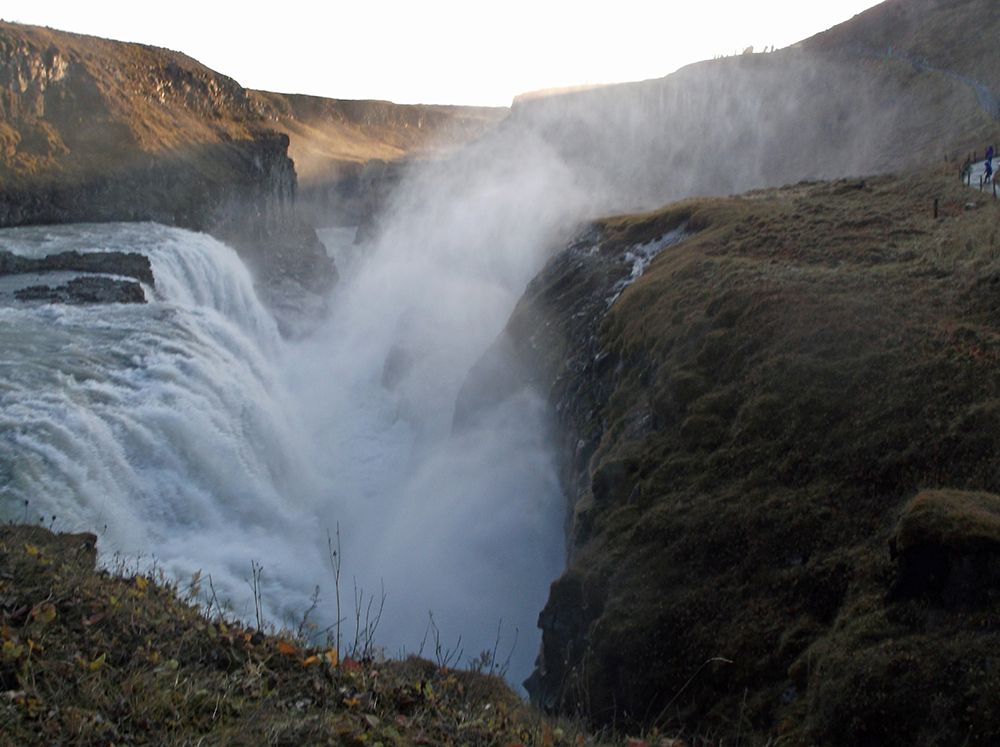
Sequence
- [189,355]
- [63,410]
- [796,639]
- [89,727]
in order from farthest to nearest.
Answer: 1. [189,355]
2. [63,410]
3. [796,639]
4. [89,727]

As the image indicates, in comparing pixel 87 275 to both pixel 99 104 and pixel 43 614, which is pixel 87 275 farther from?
pixel 99 104

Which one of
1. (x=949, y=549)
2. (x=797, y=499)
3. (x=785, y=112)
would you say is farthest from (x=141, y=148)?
(x=785, y=112)

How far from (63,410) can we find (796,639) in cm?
1487

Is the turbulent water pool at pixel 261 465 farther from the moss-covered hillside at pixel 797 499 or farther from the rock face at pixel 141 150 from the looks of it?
the rock face at pixel 141 150

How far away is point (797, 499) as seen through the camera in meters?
10.9

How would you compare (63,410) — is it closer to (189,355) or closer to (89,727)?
(189,355)

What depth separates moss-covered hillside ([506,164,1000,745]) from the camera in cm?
759

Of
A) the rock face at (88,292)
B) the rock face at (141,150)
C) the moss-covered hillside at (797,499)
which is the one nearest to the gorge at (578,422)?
the moss-covered hillside at (797,499)

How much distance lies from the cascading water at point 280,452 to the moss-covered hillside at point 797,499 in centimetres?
444

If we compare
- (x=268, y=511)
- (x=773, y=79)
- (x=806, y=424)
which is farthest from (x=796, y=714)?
(x=773, y=79)

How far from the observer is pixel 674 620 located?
10.4 metres

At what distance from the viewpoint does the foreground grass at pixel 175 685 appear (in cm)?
400

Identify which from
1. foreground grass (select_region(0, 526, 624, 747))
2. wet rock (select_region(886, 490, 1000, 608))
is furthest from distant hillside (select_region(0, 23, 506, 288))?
wet rock (select_region(886, 490, 1000, 608))

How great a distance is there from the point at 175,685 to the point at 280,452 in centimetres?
1980
